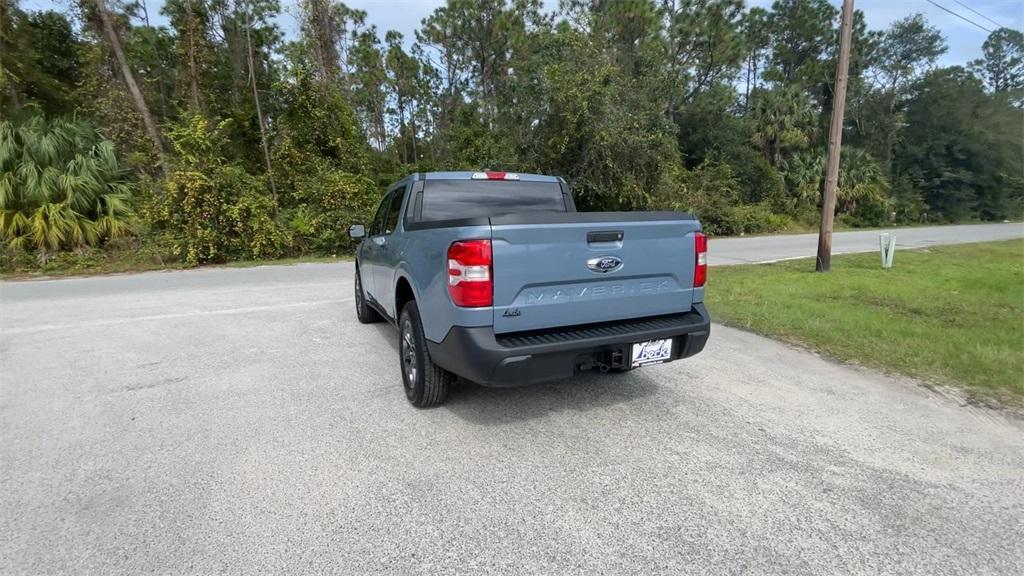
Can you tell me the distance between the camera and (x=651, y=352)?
331cm

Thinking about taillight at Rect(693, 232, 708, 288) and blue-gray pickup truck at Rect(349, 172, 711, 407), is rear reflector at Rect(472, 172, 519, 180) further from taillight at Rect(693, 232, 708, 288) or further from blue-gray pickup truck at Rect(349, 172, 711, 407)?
taillight at Rect(693, 232, 708, 288)

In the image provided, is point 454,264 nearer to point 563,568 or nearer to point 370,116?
point 563,568

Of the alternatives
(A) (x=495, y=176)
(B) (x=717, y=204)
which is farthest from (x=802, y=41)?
(A) (x=495, y=176)

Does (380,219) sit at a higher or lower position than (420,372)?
higher

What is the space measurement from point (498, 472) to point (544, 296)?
107cm

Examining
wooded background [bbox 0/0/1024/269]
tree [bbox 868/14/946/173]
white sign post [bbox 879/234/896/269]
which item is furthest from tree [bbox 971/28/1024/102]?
white sign post [bbox 879/234/896/269]

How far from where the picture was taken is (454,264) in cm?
293

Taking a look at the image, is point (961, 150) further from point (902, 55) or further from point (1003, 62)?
point (1003, 62)

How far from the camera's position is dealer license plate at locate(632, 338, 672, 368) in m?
3.23

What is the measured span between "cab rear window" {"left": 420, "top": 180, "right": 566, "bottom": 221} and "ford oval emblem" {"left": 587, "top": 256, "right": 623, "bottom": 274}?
151 cm

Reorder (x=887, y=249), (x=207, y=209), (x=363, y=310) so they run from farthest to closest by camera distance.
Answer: (x=207, y=209) → (x=887, y=249) → (x=363, y=310)

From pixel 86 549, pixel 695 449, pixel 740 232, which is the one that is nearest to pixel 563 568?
pixel 695 449

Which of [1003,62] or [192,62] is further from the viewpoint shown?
[1003,62]

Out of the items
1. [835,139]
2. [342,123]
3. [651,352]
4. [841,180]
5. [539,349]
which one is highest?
[342,123]
